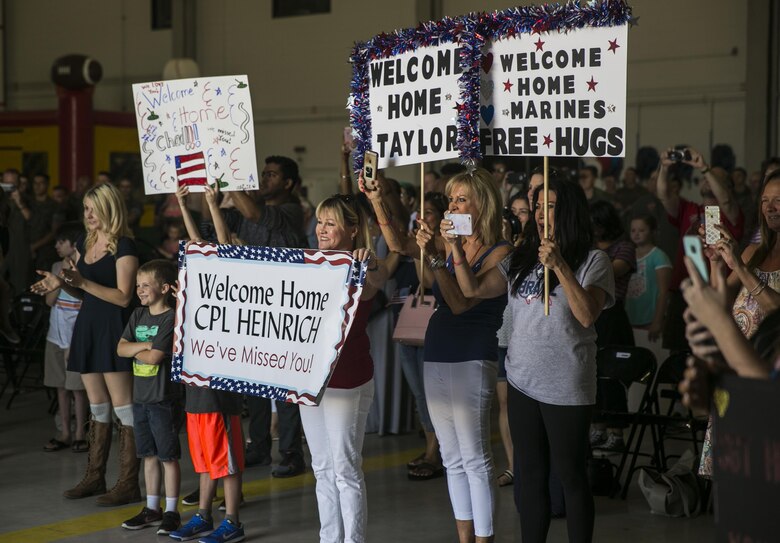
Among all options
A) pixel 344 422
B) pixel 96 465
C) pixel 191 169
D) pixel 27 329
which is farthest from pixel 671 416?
pixel 27 329

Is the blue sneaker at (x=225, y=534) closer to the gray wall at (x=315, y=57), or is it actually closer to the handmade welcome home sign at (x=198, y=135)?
the handmade welcome home sign at (x=198, y=135)

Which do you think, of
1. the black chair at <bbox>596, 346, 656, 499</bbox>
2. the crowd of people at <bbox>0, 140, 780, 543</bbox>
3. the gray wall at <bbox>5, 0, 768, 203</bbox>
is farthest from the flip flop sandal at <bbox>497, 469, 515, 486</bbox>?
the gray wall at <bbox>5, 0, 768, 203</bbox>

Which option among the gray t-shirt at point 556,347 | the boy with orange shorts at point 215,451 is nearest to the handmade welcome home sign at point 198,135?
the boy with orange shorts at point 215,451

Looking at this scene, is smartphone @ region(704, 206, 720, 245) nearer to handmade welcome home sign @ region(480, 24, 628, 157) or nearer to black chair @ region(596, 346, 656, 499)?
handmade welcome home sign @ region(480, 24, 628, 157)

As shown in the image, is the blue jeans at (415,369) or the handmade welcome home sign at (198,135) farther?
the blue jeans at (415,369)

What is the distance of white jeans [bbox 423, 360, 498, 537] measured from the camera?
4.37 metres

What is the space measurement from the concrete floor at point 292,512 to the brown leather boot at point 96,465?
2.1 inches

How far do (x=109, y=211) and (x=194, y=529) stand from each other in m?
1.83

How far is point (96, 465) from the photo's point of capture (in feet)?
19.4

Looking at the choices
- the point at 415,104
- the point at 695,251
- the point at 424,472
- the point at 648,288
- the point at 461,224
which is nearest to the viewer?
the point at 695,251

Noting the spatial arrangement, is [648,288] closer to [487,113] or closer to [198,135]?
[487,113]

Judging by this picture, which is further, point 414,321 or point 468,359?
point 414,321

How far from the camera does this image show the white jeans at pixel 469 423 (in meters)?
4.37

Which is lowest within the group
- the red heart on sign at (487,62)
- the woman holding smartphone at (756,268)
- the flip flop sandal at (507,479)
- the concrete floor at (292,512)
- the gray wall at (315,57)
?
the concrete floor at (292,512)
